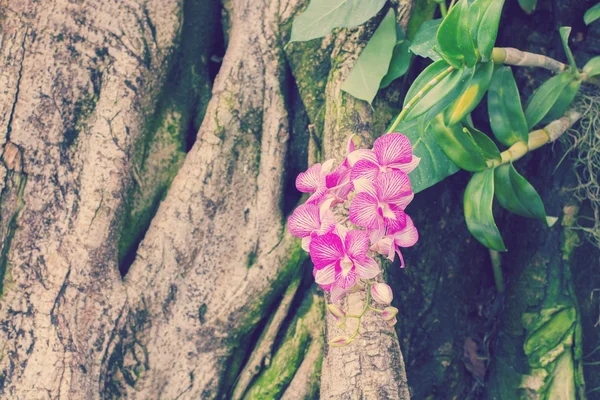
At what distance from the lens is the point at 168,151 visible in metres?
1.76

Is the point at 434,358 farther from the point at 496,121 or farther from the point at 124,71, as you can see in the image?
the point at 124,71

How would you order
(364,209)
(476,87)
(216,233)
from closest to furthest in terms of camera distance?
(364,209) → (476,87) → (216,233)

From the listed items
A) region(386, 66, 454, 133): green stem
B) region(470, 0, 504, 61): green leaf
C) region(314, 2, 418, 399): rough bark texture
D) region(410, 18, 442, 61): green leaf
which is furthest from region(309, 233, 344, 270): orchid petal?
region(410, 18, 442, 61): green leaf

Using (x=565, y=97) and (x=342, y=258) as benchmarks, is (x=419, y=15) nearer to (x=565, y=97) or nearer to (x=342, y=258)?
(x=565, y=97)

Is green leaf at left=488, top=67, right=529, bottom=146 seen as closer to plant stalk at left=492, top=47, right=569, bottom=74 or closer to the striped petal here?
plant stalk at left=492, top=47, right=569, bottom=74

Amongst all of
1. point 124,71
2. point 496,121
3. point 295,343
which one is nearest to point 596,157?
point 496,121

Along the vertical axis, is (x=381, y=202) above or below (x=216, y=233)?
below

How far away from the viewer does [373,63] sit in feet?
5.18

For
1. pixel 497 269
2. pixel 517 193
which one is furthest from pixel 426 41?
pixel 497 269

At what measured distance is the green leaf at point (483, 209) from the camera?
1413 millimetres

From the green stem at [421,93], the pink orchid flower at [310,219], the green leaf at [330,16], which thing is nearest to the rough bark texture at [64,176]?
the green leaf at [330,16]

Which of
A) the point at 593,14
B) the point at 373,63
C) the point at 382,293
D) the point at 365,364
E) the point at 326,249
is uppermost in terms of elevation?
the point at 373,63

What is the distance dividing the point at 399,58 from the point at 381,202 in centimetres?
67

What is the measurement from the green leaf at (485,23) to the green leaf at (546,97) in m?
0.38
